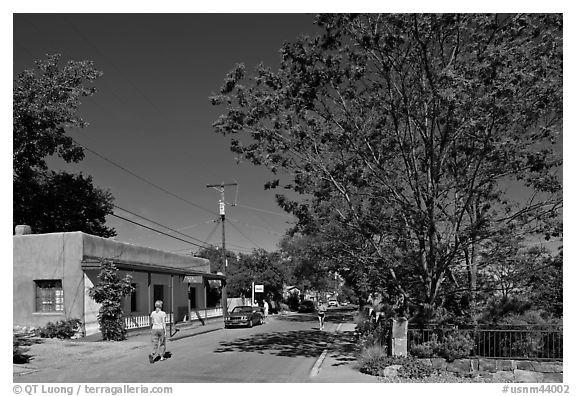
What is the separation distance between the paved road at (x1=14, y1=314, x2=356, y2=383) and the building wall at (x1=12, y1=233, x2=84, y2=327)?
16.0 ft

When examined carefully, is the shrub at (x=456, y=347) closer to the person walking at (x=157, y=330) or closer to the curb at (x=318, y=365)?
the curb at (x=318, y=365)

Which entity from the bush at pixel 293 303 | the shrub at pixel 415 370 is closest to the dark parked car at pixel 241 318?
the shrub at pixel 415 370

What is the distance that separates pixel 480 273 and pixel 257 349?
7.43 metres

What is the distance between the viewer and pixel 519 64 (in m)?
11.4

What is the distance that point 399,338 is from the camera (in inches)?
507

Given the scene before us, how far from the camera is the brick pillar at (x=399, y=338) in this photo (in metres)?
12.8

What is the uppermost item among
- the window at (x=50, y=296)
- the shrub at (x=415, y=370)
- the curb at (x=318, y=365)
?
the window at (x=50, y=296)

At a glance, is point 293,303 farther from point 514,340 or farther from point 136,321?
point 514,340

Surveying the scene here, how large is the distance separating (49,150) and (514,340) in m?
24.7

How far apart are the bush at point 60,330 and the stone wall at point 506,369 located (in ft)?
49.2

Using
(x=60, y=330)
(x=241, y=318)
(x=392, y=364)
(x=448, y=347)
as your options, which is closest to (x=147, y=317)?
(x=241, y=318)

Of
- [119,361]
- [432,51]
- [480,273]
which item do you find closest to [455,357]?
[480,273]

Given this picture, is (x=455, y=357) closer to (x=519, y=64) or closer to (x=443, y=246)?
(x=443, y=246)

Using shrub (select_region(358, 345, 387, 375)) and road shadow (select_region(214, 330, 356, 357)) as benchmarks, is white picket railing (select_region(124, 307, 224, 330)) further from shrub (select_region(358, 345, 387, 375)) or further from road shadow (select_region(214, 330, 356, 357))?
shrub (select_region(358, 345, 387, 375))
